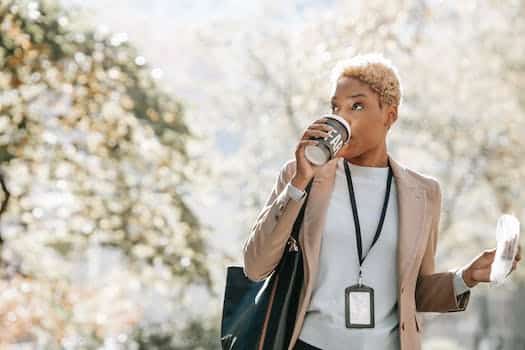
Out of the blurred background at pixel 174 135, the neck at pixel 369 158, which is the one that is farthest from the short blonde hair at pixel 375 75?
the blurred background at pixel 174 135

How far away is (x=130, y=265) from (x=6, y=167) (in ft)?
4.48

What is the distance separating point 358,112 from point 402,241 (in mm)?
334

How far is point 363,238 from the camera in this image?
233cm

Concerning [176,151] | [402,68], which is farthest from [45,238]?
[402,68]

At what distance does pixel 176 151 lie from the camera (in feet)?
24.2

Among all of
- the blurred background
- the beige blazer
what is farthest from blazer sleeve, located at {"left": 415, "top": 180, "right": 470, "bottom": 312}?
the blurred background

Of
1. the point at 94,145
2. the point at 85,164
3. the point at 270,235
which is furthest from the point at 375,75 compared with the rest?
the point at 85,164

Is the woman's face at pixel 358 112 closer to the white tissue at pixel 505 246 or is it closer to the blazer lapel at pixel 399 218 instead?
the blazer lapel at pixel 399 218

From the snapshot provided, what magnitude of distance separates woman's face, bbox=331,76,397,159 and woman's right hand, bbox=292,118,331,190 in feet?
0.65

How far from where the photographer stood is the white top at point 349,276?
7.40ft

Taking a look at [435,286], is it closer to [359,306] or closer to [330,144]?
[359,306]

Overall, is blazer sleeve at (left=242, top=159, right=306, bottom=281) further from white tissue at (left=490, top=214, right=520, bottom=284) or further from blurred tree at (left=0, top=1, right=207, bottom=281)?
blurred tree at (left=0, top=1, right=207, bottom=281)

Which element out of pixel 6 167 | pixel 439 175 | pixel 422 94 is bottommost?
pixel 6 167

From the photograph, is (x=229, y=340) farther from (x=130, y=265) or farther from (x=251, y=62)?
(x=251, y=62)
